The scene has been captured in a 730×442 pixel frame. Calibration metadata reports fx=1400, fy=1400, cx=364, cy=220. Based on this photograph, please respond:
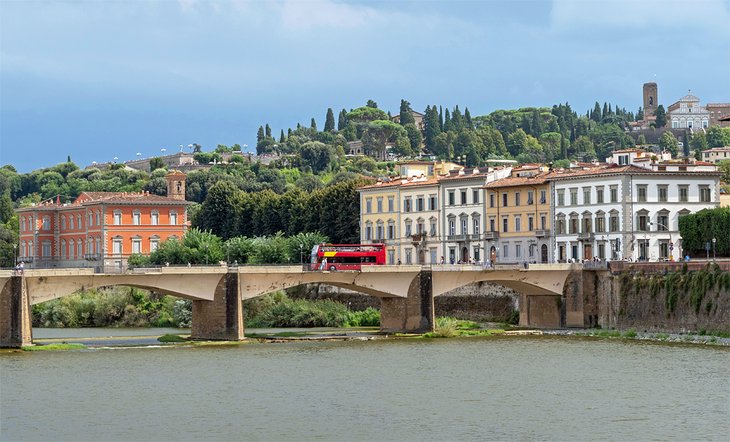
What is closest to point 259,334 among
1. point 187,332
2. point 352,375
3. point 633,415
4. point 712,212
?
point 187,332

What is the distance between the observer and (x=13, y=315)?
191 feet

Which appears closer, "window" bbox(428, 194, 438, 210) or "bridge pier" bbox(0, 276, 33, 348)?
"bridge pier" bbox(0, 276, 33, 348)

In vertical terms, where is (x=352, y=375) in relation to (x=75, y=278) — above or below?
below

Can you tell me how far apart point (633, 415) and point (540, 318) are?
33.3 metres

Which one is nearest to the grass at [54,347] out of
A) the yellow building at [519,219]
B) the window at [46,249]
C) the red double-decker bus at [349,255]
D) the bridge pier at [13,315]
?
the bridge pier at [13,315]

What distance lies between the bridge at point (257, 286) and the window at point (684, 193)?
35.1 ft

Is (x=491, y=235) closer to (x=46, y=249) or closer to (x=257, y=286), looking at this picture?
(x=257, y=286)

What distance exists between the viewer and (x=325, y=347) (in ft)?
201

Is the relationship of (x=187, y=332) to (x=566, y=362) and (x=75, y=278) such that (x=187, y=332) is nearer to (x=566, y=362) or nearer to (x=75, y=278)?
(x=75, y=278)

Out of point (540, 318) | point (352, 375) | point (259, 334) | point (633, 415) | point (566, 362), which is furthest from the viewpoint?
point (540, 318)

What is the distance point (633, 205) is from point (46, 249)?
48.1 metres

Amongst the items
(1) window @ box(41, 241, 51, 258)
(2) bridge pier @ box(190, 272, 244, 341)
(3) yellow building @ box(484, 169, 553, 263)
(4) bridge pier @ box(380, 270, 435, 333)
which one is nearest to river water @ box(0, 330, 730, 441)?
(2) bridge pier @ box(190, 272, 244, 341)

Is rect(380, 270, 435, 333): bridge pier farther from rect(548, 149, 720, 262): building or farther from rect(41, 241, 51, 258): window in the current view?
rect(41, 241, 51, 258): window

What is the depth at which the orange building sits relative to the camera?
99188mm
